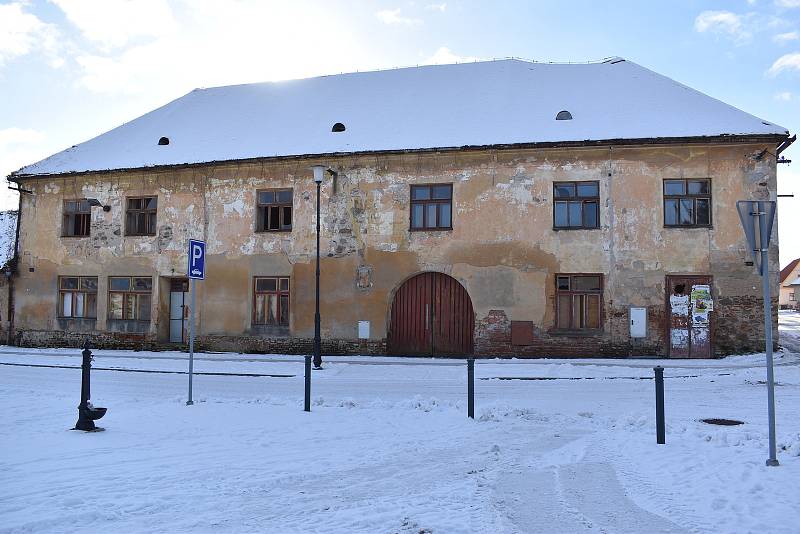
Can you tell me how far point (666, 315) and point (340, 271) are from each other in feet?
31.9

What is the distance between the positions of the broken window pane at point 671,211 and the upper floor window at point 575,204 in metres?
1.93

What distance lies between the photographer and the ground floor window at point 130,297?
71.5 ft

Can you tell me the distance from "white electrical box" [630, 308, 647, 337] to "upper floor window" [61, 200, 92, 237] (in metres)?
18.7

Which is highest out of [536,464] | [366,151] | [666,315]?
[366,151]

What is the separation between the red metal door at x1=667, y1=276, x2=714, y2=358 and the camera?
17.9m

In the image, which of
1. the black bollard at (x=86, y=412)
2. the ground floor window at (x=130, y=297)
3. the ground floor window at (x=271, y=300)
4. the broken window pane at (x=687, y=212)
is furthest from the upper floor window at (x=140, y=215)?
the broken window pane at (x=687, y=212)

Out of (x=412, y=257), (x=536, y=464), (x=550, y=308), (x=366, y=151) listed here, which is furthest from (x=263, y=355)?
(x=536, y=464)

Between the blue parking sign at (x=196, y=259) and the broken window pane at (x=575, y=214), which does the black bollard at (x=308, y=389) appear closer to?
the blue parking sign at (x=196, y=259)

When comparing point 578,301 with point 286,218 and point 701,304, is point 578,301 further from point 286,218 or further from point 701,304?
point 286,218

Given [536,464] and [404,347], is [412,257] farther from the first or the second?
[536,464]

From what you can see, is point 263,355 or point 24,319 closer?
point 263,355

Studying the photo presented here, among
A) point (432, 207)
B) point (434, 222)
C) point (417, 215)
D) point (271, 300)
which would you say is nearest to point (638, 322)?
point (434, 222)

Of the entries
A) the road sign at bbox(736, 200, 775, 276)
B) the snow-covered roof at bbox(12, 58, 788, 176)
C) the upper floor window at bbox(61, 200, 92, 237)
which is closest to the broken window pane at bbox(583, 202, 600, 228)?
the snow-covered roof at bbox(12, 58, 788, 176)

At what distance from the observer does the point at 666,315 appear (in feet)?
59.1
